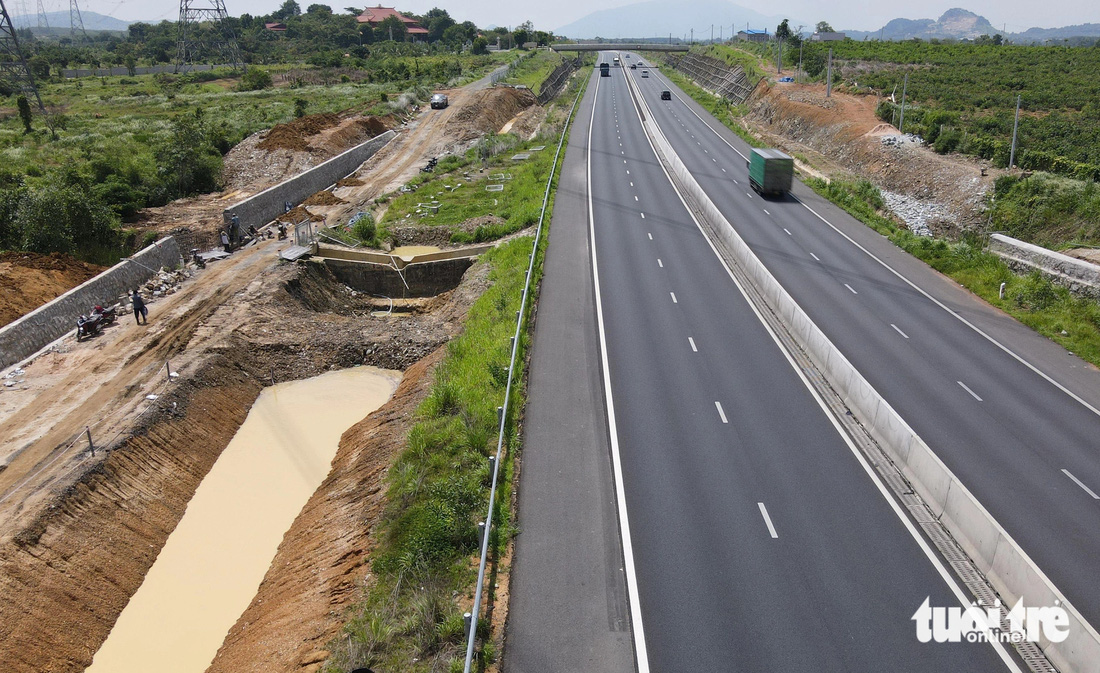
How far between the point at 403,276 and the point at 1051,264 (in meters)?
30.1

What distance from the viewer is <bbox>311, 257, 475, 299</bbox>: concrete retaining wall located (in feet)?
122

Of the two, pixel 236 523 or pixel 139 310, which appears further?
pixel 139 310

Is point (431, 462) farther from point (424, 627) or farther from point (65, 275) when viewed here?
point (65, 275)

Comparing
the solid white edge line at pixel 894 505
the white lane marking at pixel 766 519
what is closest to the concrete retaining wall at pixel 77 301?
the white lane marking at pixel 766 519

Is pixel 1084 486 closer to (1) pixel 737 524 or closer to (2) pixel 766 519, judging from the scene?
(2) pixel 766 519

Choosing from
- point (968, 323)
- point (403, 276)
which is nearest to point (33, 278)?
point (403, 276)

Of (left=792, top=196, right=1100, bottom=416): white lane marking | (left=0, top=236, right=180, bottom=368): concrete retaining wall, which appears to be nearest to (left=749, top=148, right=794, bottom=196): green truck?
(left=792, top=196, right=1100, bottom=416): white lane marking

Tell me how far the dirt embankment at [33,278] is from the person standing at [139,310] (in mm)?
4263

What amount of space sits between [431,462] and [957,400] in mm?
15680

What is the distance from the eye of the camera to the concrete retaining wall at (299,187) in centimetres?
4188

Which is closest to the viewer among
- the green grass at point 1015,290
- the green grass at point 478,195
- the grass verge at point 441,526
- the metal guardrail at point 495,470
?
the metal guardrail at point 495,470

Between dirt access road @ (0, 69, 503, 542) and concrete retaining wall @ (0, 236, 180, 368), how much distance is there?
86 cm

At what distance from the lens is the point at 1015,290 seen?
1152 inches

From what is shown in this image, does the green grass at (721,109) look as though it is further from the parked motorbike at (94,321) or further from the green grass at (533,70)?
the parked motorbike at (94,321)
